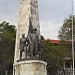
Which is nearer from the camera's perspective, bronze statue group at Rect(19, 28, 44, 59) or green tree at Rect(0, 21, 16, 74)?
bronze statue group at Rect(19, 28, 44, 59)

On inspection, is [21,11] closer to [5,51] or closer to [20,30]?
[20,30]

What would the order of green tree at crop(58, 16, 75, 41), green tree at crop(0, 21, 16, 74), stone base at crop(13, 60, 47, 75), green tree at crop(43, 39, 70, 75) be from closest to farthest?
stone base at crop(13, 60, 47, 75)
green tree at crop(0, 21, 16, 74)
green tree at crop(43, 39, 70, 75)
green tree at crop(58, 16, 75, 41)

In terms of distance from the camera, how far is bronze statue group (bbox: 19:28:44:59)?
854 inches

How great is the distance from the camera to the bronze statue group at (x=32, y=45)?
21.7 m

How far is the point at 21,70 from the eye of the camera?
72.3ft

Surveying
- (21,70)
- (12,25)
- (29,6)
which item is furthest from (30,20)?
(12,25)

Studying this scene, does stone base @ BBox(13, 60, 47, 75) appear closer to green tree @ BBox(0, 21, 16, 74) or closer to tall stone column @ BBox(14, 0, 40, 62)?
tall stone column @ BBox(14, 0, 40, 62)

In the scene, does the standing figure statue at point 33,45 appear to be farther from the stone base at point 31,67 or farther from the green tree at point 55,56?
the green tree at point 55,56

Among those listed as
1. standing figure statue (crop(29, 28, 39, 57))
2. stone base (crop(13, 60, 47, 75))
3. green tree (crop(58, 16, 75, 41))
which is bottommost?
stone base (crop(13, 60, 47, 75))

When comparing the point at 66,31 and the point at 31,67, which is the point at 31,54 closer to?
the point at 31,67

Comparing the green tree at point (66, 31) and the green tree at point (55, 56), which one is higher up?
the green tree at point (66, 31)

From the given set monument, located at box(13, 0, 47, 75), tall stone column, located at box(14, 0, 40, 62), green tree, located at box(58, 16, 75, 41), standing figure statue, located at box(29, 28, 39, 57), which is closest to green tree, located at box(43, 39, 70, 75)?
green tree, located at box(58, 16, 75, 41)

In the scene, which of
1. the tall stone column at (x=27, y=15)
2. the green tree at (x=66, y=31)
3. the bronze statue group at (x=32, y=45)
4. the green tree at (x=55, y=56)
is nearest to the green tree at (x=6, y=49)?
the green tree at (x=55, y=56)

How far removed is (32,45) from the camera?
854 inches
